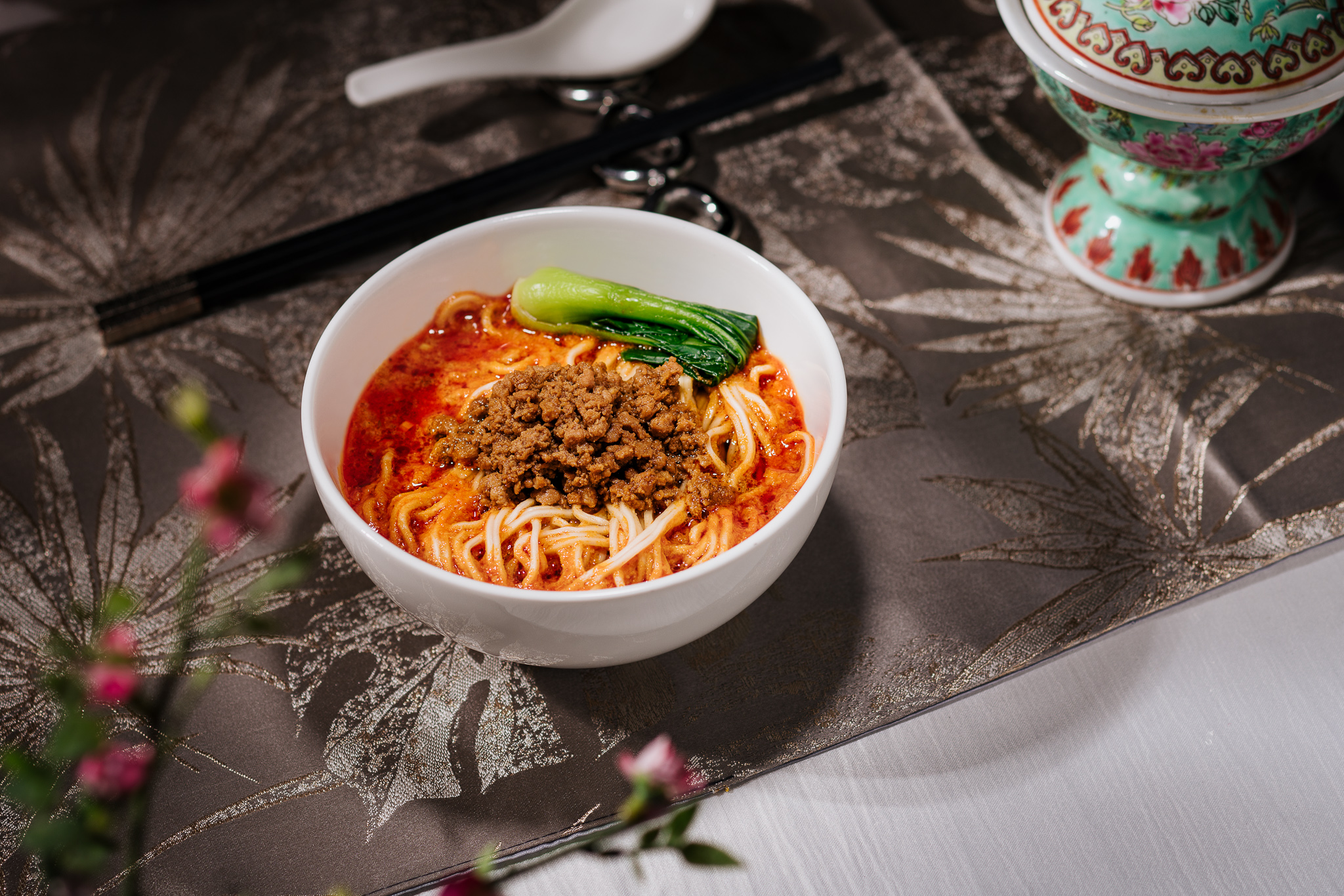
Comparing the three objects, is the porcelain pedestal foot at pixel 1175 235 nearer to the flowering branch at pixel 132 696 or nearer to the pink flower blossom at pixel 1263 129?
the pink flower blossom at pixel 1263 129

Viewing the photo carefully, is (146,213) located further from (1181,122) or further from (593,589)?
(1181,122)

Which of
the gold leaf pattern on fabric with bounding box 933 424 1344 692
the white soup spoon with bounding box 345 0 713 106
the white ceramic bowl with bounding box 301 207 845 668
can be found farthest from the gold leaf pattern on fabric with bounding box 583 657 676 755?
the white soup spoon with bounding box 345 0 713 106

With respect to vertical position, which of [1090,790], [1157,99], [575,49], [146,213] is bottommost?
[1090,790]

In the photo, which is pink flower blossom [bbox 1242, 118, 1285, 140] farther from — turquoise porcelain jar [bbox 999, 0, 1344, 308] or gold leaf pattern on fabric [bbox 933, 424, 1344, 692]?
gold leaf pattern on fabric [bbox 933, 424, 1344, 692]

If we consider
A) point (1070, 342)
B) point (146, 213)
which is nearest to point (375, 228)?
point (146, 213)

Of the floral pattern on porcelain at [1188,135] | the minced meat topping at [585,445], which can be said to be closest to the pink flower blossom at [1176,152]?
the floral pattern on porcelain at [1188,135]

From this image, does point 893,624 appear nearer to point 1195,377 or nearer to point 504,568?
point 504,568

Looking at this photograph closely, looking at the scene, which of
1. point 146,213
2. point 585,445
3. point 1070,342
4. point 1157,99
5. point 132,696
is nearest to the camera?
point 132,696
